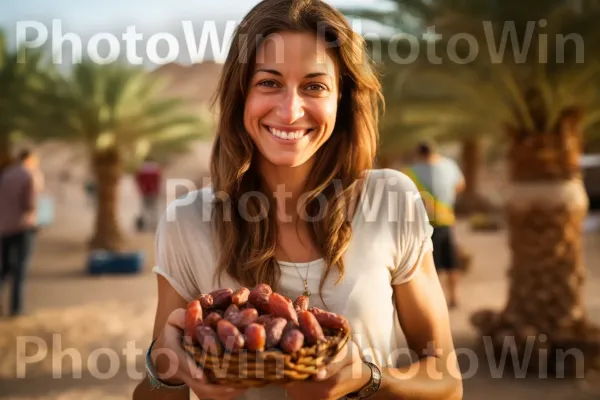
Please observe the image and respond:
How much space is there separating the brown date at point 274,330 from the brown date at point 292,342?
0.01m

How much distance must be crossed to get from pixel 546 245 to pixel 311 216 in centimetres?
551

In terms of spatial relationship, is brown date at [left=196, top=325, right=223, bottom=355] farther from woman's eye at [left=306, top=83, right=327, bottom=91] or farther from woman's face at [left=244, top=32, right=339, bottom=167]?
woman's eye at [left=306, top=83, right=327, bottom=91]

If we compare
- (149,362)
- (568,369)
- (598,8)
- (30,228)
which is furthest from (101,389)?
(598,8)

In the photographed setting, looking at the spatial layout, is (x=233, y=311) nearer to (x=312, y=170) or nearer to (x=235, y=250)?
(x=235, y=250)

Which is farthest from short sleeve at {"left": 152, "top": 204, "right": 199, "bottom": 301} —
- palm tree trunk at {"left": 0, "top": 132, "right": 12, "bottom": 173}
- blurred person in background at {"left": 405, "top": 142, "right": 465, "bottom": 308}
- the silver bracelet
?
palm tree trunk at {"left": 0, "top": 132, "right": 12, "bottom": 173}

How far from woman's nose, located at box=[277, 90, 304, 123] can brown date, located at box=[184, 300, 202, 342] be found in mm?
517

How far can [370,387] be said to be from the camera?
5.56 feet

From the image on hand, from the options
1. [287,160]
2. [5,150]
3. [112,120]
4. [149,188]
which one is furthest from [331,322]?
[149,188]

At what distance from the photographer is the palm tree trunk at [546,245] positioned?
670 cm

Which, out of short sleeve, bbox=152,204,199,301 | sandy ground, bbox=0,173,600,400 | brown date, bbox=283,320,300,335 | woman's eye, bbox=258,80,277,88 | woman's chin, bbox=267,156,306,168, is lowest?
sandy ground, bbox=0,173,600,400

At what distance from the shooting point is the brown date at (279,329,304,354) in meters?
1.46

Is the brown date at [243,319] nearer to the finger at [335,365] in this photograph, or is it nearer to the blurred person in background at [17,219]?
the finger at [335,365]

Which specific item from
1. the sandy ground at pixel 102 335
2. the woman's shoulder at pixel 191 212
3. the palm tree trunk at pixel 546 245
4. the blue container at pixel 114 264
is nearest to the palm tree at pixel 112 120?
the sandy ground at pixel 102 335

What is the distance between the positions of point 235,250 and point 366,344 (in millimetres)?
420
